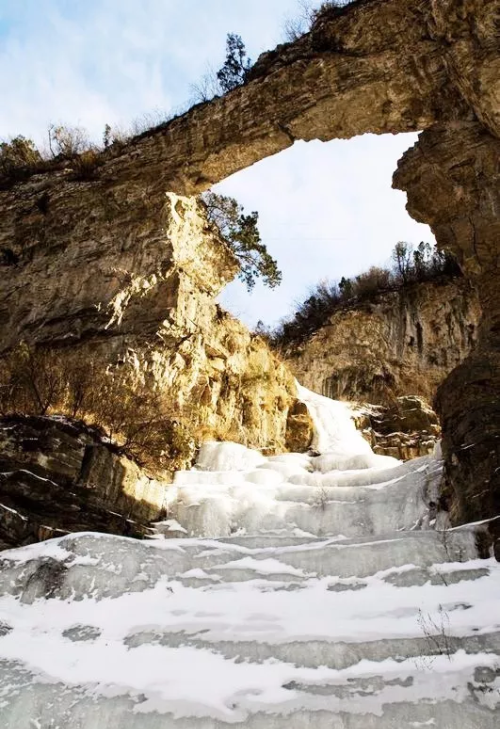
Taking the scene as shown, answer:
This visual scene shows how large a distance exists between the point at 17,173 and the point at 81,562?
13.0m

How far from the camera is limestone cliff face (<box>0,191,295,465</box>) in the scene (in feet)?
36.3

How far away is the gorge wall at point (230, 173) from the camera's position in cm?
994

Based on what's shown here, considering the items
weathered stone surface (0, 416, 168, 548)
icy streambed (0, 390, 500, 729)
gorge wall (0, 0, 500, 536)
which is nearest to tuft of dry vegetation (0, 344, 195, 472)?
weathered stone surface (0, 416, 168, 548)

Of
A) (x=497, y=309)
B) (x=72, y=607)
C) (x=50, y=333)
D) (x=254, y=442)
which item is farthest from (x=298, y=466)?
(x=72, y=607)

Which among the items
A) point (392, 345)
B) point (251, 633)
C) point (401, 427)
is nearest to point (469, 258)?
point (251, 633)

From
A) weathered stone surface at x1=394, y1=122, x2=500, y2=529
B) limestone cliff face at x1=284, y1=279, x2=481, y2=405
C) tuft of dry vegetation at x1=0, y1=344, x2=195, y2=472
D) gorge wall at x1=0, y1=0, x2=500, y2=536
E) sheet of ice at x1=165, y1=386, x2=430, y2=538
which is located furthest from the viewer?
limestone cliff face at x1=284, y1=279, x2=481, y2=405

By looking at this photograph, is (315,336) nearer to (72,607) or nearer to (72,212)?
(72,212)

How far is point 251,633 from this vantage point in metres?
4.34

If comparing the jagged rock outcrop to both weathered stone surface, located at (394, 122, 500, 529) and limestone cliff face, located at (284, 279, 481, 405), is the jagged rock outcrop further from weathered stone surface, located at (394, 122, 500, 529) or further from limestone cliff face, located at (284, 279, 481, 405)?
weathered stone surface, located at (394, 122, 500, 529)

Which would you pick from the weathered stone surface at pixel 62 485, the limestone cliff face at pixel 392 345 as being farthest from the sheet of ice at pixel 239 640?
the limestone cliff face at pixel 392 345

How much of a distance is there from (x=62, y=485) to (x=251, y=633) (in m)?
3.68

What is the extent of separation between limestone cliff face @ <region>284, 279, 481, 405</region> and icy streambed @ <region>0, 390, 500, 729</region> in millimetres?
13515

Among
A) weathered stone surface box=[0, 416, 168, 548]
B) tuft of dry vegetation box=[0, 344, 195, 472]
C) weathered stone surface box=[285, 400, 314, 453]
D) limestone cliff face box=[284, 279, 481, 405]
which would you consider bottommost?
weathered stone surface box=[0, 416, 168, 548]

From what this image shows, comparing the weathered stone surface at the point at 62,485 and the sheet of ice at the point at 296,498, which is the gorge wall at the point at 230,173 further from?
the weathered stone surface at the point at 62,485
